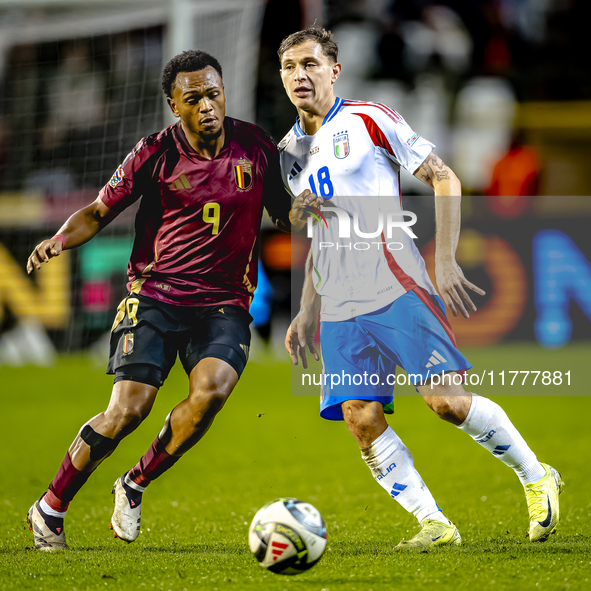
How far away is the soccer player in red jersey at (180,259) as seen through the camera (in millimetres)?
3902

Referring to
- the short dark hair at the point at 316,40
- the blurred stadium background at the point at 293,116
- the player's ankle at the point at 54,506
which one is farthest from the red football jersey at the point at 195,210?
the blurred stadium background at the point at 293,116

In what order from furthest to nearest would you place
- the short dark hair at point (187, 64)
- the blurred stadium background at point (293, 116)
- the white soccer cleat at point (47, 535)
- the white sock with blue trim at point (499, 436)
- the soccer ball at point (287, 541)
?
the blurred stadium background at point (293, 116), the short dark hair at point (187, 64), the white soccer cleat at point (47, 535), the white sock with blue trim at point (499, 436), the soccer ball at point (287, 541)

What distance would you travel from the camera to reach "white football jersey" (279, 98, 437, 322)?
3902 millimetres

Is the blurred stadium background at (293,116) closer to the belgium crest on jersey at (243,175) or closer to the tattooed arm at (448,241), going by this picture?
the belgium crest on jersey at (243,175)

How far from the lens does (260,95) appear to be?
13633mm

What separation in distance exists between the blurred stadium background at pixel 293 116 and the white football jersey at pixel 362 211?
4483 mm

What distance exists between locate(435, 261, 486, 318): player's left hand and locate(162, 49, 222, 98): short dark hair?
1423mm

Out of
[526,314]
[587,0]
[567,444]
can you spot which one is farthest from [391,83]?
[567,444]

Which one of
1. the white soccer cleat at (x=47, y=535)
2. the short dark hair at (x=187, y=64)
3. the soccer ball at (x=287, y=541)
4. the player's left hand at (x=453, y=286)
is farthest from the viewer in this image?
the short dark hair at (x=187, y=64)

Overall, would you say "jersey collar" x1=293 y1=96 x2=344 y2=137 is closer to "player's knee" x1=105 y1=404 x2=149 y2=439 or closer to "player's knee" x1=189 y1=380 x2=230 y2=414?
"player's knee" x1=189 y1=380 x2=230 y2=414

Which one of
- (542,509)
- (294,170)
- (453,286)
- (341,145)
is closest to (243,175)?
(294,170)

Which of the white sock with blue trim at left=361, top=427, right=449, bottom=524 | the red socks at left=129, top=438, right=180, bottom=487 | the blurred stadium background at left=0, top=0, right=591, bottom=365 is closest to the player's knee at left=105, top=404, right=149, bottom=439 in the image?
the red socks at left=129, top=438, right=180, bottom=487

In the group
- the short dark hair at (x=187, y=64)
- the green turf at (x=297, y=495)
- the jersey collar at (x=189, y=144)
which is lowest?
the green turf at (x=297, y=495)

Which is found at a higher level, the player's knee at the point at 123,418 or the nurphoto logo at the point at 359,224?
the nurphoto logo at the point at 359,224
